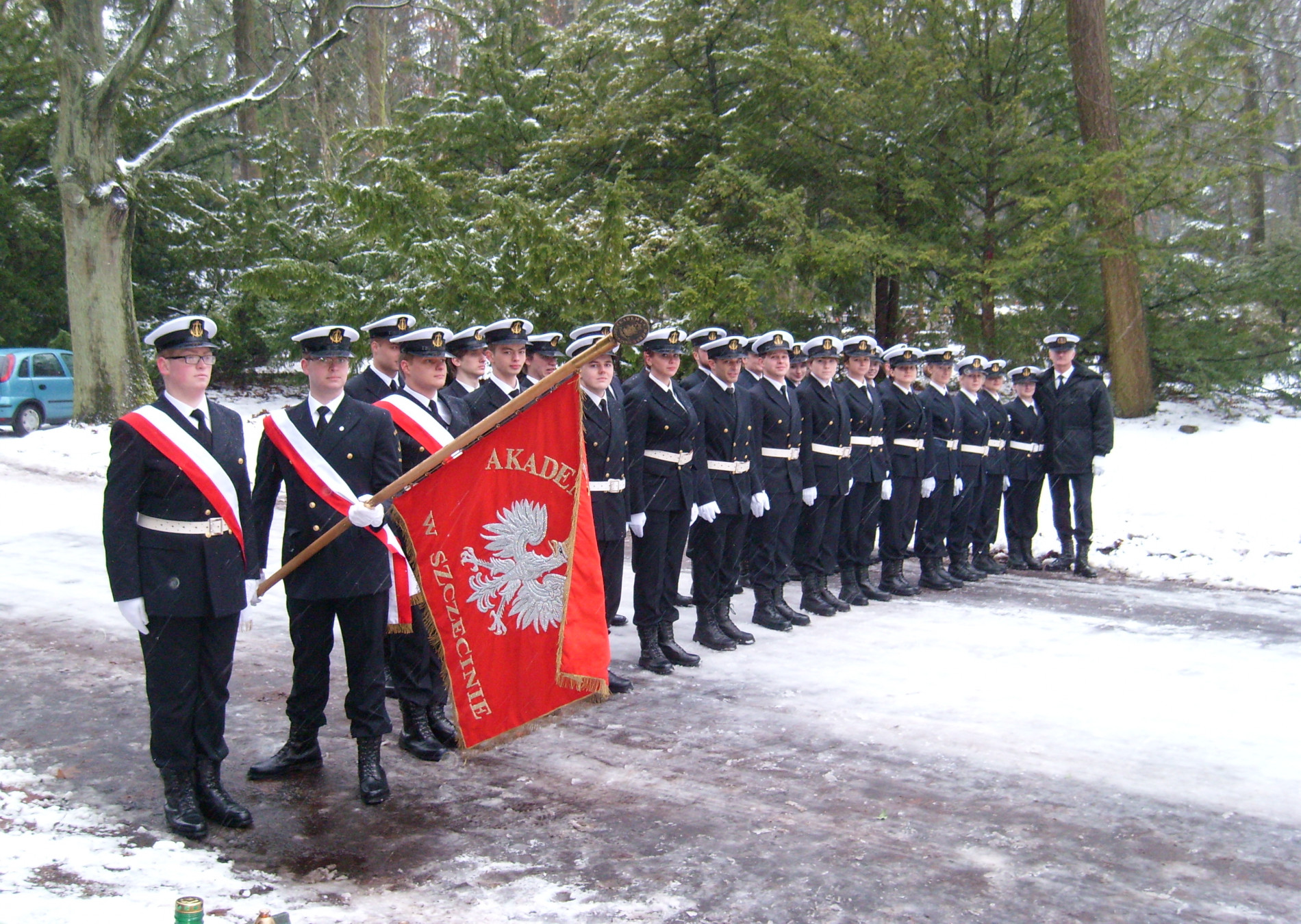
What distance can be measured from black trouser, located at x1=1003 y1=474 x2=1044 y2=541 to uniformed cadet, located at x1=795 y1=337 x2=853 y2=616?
300 centimetres

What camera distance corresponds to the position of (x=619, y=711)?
19.5 feet

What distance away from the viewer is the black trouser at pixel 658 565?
680 cm


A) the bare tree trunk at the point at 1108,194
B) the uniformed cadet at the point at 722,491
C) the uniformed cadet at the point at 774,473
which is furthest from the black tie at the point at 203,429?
the bare tree trunk at the point at 1108,194

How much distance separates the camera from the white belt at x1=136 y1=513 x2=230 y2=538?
4363 millimetres

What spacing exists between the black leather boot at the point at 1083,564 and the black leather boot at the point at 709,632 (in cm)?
442

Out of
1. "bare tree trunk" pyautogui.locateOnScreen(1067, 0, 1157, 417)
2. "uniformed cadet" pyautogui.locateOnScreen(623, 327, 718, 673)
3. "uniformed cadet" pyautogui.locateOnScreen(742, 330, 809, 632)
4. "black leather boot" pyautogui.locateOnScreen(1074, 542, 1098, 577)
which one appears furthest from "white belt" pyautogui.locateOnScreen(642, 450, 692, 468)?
"bare tree trunk" pyautogui.locateOnScreen(1067, 0, 1157, 417)

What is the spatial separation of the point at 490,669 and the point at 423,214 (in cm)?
892

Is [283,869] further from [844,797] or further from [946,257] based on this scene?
[946,257]

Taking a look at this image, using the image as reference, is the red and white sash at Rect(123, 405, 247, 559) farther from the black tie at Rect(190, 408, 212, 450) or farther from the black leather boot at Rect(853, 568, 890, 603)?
the black leather boot at Rect(853, 568, 890, 603)

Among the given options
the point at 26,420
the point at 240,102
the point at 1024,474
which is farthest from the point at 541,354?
the point at 26,420

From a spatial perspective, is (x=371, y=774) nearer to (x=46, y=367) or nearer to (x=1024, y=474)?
(x=1024, y=474)

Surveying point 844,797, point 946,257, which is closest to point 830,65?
point 946,257

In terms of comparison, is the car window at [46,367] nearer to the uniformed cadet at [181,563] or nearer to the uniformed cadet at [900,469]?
the uniformed cadet at [900,469]

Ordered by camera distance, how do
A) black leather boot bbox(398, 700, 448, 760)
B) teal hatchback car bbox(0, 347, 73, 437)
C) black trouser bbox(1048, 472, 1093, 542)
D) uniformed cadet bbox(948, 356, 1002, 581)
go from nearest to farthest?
black leather boot bbox(398, 700, 448, 760) < uniformed cadet bbox(948, 356, 1002, 581) < black trouser bbox(1048, 472, 1093, 542) < teal hatchback car bbox(0, 347, 73, 437)
